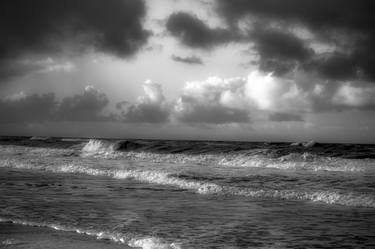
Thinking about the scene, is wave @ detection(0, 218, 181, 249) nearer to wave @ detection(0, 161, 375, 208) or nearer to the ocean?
the ocean

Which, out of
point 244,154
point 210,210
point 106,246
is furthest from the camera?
point 244,154

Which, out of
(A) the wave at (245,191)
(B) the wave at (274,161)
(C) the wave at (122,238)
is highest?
(B) the wave at (274,161)

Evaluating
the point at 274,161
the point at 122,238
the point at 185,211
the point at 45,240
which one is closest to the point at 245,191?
the point at 185,211

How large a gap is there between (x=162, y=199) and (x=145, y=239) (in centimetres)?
478

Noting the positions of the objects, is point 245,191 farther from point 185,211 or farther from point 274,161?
point 274,161

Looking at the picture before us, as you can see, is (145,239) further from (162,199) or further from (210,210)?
(162,199)

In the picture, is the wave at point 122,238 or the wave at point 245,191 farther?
the wave at point 245,191

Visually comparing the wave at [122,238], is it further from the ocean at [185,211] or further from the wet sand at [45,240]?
the wet sand at [45,240]

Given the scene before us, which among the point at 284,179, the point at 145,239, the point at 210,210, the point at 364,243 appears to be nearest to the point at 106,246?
the point at 145,239

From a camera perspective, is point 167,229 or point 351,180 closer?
point 167,229

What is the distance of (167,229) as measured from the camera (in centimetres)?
850

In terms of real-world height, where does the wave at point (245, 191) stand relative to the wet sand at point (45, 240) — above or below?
above

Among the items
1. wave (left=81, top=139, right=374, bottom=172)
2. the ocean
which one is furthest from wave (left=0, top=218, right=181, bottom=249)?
wave (left=81, top=139, right=374, bottom=172)

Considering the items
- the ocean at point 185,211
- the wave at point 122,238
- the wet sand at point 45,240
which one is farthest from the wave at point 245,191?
the wet sand at point 45,240
